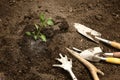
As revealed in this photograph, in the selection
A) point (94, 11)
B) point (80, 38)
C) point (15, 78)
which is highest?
point (94, 11)

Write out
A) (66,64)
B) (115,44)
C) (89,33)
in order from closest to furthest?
(66,64) → (115,44) → (89,33)

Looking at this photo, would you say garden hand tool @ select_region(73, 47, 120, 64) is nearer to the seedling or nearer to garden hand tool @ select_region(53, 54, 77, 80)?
garden hand tool @ select_region(53, 54, 77, 80)

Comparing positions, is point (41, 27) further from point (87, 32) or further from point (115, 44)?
point (115, 44)

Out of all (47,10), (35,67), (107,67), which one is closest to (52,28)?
(47,10)

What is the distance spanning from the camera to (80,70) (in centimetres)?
239

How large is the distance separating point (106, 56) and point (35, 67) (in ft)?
1.97

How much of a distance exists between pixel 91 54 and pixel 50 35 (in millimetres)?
394

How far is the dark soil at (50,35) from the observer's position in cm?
236

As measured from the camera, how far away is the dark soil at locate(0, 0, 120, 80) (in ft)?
7.73

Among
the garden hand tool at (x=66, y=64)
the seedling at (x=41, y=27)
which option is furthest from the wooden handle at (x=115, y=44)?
the seedling at (x=41, y=27)

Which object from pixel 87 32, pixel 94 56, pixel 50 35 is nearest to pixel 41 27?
pixel 50 35

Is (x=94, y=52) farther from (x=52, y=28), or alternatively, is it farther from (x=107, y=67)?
(x=52, y=28)

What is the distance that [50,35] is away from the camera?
2.56 meters

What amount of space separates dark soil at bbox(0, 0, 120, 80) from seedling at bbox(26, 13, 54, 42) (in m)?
0.04
